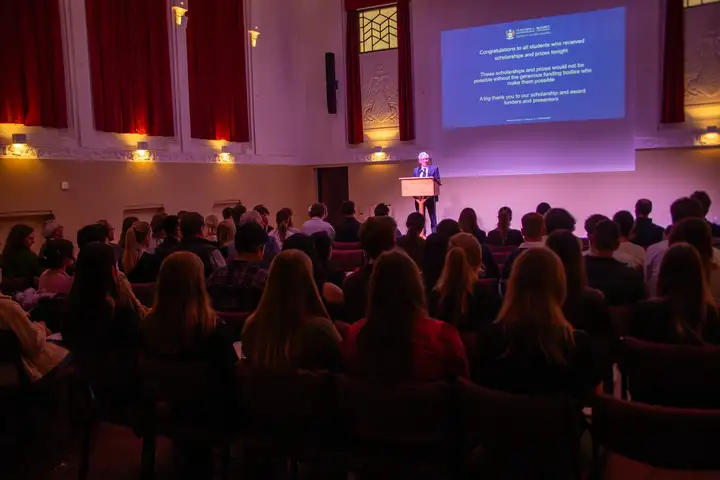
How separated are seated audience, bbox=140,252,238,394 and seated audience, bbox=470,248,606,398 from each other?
1030mm

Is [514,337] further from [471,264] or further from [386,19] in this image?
[386,19]

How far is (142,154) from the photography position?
9156 mm

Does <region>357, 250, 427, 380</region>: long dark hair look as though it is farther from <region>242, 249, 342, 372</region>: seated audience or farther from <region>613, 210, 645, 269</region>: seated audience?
<region>613, 210, 645, 269</region>: seated audience

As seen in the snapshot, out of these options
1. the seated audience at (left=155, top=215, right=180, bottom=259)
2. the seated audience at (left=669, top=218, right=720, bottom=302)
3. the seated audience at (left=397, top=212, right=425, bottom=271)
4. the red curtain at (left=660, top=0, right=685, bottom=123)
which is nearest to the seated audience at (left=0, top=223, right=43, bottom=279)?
the seated audience at (left=155, top=215, right=180, bottom=259)

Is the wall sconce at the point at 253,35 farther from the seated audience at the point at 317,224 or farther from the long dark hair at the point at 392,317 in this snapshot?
the long dark hair at the point at 392,317

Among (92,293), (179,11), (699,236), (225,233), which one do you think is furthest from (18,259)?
(179,11)

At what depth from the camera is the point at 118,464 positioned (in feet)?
9.87

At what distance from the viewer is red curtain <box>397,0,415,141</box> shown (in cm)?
1158

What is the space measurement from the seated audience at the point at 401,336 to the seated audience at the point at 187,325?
57 centimetres

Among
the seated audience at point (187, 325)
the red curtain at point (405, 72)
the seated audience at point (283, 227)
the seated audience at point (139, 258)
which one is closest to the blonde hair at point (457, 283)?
the seated audience at point (187, 325)

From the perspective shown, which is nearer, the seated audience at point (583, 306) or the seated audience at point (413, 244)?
the seated audience at point (583, 306)

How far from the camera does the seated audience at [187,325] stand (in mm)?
2385

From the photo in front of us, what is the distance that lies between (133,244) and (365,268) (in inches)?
90.5

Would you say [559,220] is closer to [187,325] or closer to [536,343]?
[536,343]
